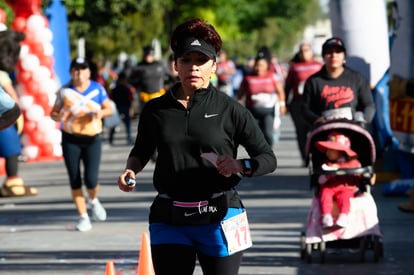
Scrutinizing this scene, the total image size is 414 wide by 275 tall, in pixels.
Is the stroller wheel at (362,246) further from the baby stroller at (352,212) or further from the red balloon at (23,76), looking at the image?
the red balloon at (23,76)

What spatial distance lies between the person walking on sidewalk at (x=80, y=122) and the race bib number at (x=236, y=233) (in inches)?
297

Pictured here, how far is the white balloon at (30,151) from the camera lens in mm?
26031

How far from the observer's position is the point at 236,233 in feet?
23.6

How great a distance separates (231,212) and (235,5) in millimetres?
72095

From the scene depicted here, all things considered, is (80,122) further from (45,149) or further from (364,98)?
(45,149)

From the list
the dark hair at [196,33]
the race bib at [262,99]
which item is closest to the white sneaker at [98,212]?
the race bib at [262,99]

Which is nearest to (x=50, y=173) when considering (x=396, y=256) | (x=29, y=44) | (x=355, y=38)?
(x=29, y=44)

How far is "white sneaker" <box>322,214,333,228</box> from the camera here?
11.9 metres

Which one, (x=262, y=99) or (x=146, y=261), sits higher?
(x=146, y=261)

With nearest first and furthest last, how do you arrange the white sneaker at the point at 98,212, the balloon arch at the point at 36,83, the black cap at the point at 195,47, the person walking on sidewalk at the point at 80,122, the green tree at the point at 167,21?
the black cap at the point at 195,47 < the person walking on sidewalk at the point at 80,122 < the white sneaker at the point at 98,212 < the balloon arch at the point at 36,83 < the green tree at the point at 167,21

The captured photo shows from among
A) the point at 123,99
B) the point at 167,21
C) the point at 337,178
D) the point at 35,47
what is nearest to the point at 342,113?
the point at 337,178

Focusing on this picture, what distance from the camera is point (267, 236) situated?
13.9m

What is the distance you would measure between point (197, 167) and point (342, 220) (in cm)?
Answer: 490

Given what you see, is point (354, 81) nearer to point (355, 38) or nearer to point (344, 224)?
point (344, 224)
